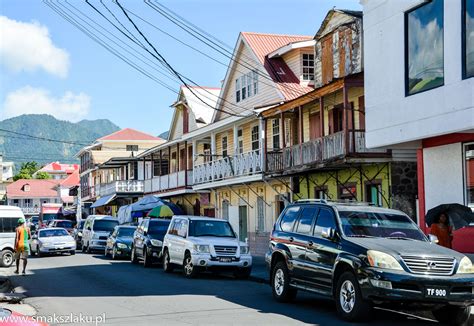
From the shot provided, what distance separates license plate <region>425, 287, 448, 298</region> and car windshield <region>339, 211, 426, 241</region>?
1.76m

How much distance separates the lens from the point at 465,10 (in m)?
16.0

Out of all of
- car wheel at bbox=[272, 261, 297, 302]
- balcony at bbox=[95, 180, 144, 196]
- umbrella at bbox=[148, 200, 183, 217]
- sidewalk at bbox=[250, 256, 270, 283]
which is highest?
balcony at bbox=[95, 180, 144, 196]

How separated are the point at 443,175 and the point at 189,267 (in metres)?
7.37

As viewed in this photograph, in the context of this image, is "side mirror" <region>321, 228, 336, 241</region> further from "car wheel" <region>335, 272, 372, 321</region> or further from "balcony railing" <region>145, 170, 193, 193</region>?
"balcony railing" <region>145, 170, 193, 193</region>

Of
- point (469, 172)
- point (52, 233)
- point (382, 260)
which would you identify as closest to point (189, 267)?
point (469, 172)

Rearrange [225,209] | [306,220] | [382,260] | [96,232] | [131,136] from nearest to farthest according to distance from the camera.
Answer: [382,260]
[306,220]
[96,232]
[225,209]
[131,136]

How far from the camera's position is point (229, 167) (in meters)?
33.4

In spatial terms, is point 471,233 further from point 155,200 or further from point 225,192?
point 155,200

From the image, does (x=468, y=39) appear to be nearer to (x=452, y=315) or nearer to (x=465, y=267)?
(x=465, y=267)

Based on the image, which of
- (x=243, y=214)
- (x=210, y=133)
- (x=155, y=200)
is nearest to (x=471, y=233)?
(x=243, y=214)

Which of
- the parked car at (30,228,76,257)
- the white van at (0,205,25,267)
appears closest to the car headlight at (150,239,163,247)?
the white van at (0,205,25,267)

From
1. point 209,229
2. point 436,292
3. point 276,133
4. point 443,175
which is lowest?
point 436,292

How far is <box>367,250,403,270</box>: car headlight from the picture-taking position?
36.8 ft

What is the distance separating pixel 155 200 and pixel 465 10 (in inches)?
1014
